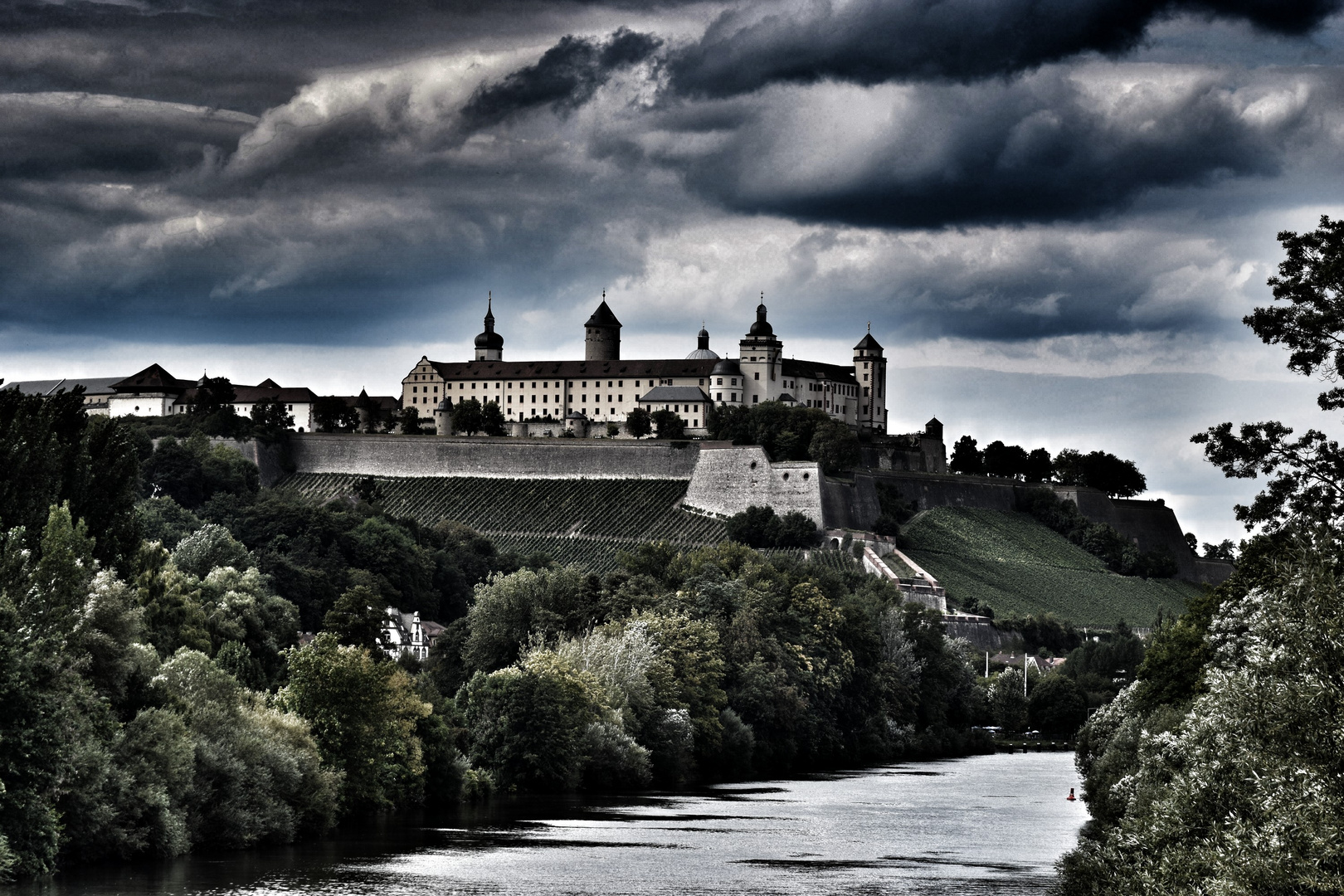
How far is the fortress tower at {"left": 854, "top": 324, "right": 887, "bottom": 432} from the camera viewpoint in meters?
134

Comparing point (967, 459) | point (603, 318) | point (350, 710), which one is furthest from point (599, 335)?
point (350, 710)

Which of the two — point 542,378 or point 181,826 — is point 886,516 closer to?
point 542,378

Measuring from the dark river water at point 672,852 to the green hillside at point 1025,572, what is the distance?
53757 mm

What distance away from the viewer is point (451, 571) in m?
79.1

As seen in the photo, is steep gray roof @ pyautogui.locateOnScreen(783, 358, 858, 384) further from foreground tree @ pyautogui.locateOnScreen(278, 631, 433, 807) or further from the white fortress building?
foreground tree @ pyautogui.locateOnScreen(278, 631, 433, 807)

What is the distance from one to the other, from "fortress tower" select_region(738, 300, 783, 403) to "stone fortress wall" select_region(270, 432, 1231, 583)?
14.4 meters

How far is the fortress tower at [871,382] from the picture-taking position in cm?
13438

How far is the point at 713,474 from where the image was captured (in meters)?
105

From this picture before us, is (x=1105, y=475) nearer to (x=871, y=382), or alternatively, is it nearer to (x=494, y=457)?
(x=871, y=382)

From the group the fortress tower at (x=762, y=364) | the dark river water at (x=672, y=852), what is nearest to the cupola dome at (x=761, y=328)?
the fortress tower at (x=762, y=364)

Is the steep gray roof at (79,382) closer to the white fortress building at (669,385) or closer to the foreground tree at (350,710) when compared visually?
the white fortress building at (669,385)

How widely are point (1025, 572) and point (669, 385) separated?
34.0 m

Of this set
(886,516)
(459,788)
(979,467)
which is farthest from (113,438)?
(979,467)

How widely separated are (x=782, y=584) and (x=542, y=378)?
77.0 meters
